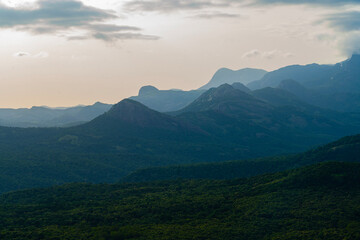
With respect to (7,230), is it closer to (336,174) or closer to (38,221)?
(38,221)

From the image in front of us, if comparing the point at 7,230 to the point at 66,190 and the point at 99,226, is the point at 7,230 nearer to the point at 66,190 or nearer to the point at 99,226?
the point at 99,226

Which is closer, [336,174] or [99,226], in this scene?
[99,226]

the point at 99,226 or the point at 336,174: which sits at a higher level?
the point at 336,174

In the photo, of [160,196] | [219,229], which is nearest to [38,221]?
[160,196]

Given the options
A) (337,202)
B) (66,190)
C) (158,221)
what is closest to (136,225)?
(158,221)

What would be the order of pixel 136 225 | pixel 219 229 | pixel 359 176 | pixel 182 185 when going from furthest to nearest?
1. pixel 182 185
2. pixel 359 176
3. pixel 136 225
4. pixel 219 229

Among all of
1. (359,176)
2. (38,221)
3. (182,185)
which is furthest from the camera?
(182,185)

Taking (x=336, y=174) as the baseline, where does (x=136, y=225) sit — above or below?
below
